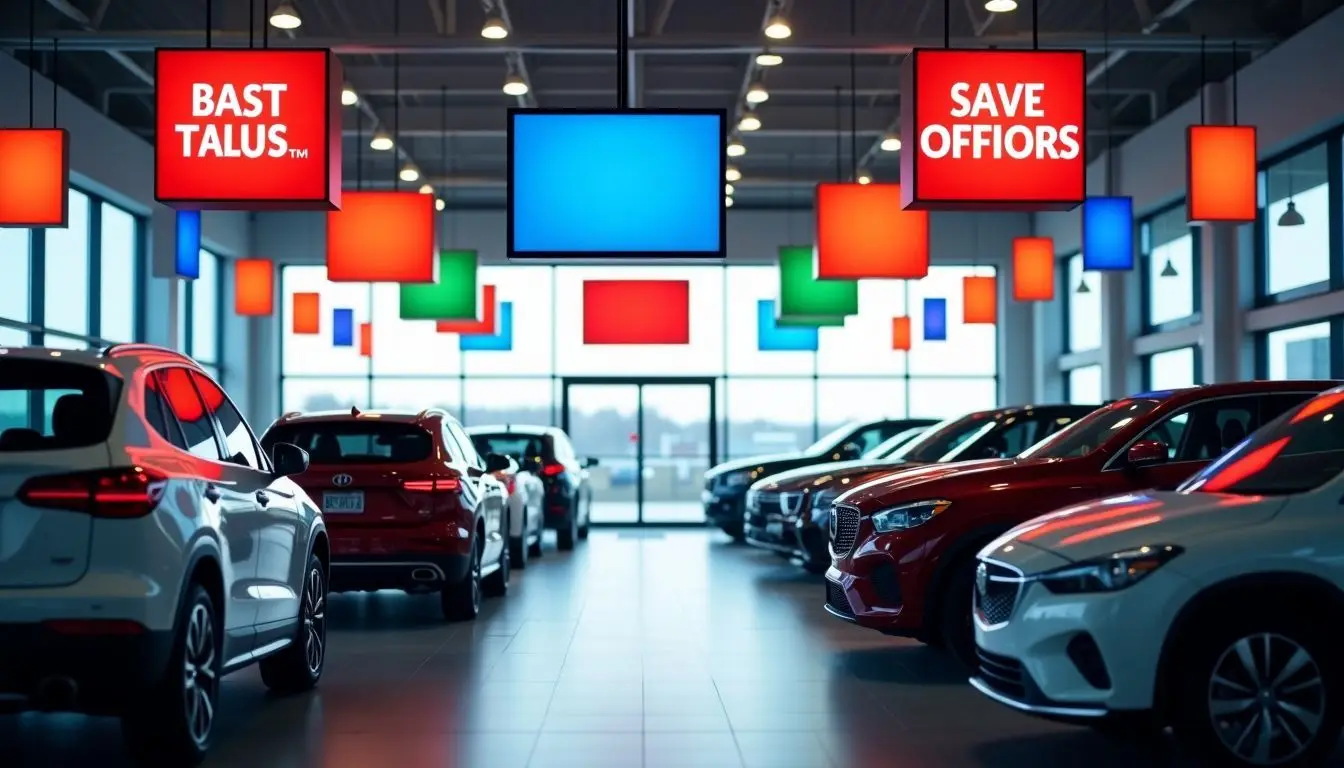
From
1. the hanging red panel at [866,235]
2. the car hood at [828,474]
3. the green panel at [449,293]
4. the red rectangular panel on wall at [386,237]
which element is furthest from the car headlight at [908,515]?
the green panel at [449,293]

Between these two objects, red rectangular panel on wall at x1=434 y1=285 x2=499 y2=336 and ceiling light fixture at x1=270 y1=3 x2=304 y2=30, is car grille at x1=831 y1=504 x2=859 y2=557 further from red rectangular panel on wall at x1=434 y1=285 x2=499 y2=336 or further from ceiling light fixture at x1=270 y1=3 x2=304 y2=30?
red rectangular panel on wall at x1=434 y1=285 x2=499 y2=336

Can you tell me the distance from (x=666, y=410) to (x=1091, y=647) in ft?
79.3

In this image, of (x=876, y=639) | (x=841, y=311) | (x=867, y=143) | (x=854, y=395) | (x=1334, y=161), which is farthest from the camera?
(x=854, y=395)

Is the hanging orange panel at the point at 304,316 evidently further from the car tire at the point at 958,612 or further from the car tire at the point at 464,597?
the car tire at the point at 958,612

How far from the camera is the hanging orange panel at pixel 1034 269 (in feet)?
73.0

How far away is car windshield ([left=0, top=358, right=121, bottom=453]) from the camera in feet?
18.8

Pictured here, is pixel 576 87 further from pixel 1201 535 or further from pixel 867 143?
pixel 1201 535

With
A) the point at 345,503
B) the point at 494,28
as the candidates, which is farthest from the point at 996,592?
the point at 494,28

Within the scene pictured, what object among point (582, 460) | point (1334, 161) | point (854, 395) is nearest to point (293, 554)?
point (1334, 161)

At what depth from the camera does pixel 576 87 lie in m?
23.0

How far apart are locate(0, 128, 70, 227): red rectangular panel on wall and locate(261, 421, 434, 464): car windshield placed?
437 centimetres

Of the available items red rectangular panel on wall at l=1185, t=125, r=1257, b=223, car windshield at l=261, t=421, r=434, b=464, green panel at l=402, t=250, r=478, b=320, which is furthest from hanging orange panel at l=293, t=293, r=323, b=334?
red rectangular panel on wall at l=1185, t=125, r=1257, b=223

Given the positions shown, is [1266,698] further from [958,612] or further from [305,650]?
[305,650]

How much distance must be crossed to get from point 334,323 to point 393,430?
17357 millimetres
